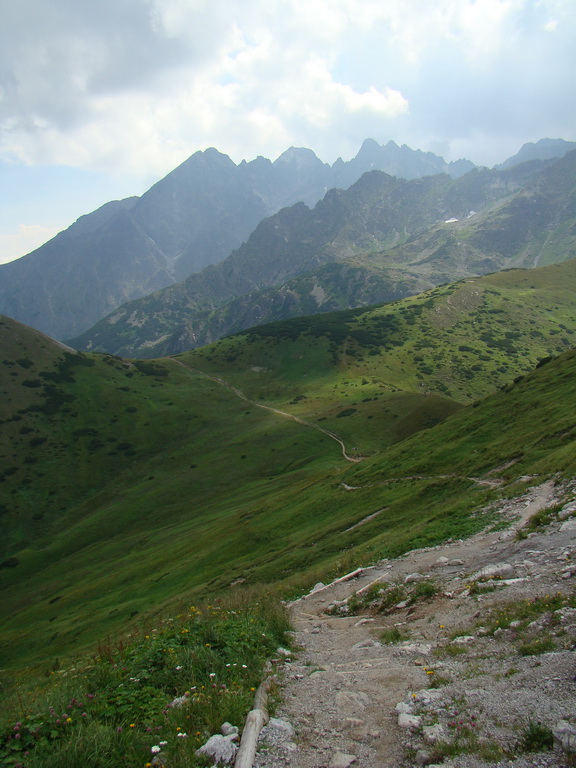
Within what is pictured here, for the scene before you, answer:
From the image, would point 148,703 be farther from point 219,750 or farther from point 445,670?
point 445,670

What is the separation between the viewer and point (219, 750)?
7.55m

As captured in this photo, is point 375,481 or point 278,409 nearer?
point 375,481

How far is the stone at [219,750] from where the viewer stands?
7.43 m

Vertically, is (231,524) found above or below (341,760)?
below

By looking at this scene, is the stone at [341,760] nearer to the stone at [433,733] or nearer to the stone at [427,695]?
the stone at [433,733]

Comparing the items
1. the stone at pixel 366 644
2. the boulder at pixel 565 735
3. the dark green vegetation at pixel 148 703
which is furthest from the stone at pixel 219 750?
the stone at pixel 366 644

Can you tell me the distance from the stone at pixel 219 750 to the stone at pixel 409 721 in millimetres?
2980

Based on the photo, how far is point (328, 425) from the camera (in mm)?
131750

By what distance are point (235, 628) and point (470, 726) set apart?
7576 mm

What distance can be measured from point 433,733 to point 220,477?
367ft

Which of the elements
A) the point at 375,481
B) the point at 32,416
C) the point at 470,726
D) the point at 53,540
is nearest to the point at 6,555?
the point at 53,540

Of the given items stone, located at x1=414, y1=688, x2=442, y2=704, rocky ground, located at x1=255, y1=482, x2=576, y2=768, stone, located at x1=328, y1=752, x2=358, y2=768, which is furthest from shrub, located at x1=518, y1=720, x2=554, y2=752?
stone, located at x1=328, y1=752, x2=358, y2=768

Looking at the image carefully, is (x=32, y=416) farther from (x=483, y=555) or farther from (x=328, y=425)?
(x=483, y=555)

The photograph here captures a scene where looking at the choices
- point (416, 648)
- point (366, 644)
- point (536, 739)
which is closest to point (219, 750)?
point (536, 739)
